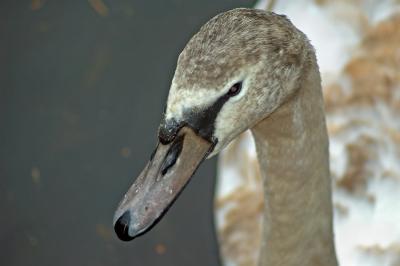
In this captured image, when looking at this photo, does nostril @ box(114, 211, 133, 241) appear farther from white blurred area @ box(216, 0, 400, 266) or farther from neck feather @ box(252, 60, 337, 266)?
white blurred area @ box(216, 0, 400, 266)

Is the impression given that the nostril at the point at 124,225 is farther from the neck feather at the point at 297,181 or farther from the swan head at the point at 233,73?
the neck feather at the point at 297,181

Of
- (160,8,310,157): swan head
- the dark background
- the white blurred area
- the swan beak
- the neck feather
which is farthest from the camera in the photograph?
the dark background

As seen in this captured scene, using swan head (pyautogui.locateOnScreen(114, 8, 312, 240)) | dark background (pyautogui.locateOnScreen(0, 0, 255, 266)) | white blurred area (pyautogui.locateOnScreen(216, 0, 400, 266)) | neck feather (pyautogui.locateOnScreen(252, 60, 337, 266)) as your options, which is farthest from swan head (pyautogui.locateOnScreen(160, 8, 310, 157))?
dark background (pyautogui.locateOnScreen(0, 0, 255, 266))

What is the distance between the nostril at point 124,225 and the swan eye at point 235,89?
1.12 ft

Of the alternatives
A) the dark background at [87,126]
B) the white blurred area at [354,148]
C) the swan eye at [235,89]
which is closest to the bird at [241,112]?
the swan eye at [235,89]

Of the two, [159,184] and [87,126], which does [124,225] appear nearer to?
[159,184]

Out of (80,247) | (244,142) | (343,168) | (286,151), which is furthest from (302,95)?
(80,247)

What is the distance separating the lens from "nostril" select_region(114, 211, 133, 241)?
69.0 inches

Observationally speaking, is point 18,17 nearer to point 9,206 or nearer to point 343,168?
point 9,206

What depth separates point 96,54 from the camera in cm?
353

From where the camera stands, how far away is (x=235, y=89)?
5.35ft

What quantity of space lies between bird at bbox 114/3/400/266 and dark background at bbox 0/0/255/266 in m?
1.19

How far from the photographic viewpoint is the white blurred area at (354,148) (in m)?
2.65

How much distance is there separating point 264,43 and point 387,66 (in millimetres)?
1197
